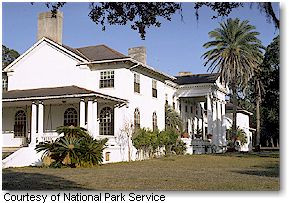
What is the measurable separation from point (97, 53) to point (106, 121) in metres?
4.41

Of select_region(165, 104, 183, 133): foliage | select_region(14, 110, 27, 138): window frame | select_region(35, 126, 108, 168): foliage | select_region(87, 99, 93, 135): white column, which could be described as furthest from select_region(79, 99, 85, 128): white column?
select_region(165, 104, 183, 133): foliage

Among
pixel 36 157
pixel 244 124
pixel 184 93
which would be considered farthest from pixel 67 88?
pixel 244 124

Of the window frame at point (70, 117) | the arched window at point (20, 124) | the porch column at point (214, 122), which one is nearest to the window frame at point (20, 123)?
the arched window at point (20, 124)

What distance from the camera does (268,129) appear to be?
59500 mm

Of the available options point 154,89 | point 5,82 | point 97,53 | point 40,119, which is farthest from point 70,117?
point 154,89

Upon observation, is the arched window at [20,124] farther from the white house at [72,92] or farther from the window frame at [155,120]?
the window frame at [155,120]

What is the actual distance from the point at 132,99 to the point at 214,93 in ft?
40.3

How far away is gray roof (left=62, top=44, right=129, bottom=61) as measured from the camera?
89.3 ft

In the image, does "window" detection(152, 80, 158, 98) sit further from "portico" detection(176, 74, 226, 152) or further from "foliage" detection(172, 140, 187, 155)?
"portico" detection(176, 74, 226, 152)

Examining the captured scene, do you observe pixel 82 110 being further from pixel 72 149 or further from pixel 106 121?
pixel 72 149

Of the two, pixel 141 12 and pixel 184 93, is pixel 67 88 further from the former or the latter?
pixel 141 12

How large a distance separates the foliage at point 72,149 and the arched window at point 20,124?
676 centimetres

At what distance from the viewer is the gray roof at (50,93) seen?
962 inches

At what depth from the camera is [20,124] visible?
28250 mm
